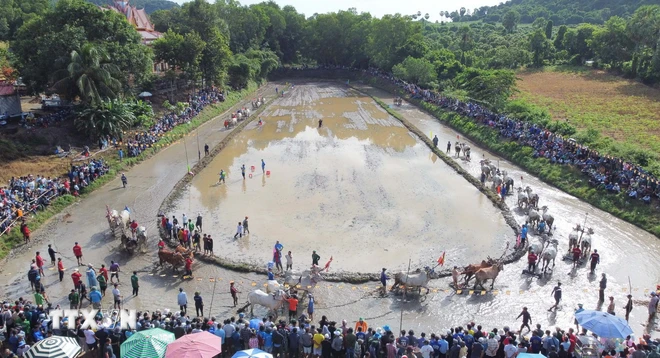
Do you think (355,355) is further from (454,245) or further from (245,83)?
(245,83)

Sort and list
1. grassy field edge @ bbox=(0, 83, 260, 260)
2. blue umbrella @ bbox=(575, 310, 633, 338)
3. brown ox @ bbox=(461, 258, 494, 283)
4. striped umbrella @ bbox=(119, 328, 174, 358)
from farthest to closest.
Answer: grassy field edge @ bbox=(0, 83, 260, 260), brown ox @ bbox=(461, 258, 494, 283), blue umbrella @ bbox=(575, 310, 633, 338), striped umbrella @ bbox=(119, 328, 174, 358)

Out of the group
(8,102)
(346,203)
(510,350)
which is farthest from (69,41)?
(510,350)

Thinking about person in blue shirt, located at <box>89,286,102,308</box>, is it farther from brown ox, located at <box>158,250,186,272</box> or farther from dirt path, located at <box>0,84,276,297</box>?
brown ox, located at <box>158,250,186,272</box>

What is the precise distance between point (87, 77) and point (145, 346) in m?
28.5

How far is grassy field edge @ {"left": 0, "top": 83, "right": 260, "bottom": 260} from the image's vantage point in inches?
882

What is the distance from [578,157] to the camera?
3111cm

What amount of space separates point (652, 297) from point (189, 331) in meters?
15.4

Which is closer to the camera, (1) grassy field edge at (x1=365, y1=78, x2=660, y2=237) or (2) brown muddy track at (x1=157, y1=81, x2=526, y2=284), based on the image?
(2) brown muddy track at (x1=157, y1=81, x2=526, y2=284)

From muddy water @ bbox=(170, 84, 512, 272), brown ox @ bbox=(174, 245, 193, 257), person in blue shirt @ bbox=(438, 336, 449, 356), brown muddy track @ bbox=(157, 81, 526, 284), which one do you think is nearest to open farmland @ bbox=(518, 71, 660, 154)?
brown muddy track @ bbox=(157, 81, 526, 284)

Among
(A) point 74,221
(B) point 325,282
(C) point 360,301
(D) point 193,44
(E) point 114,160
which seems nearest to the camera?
(C) point 360,301

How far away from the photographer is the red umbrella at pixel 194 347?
11.4 metres

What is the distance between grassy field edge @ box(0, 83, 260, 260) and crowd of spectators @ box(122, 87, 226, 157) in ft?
1.42

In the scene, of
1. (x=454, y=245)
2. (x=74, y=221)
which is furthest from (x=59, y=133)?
(x=454, y=245)

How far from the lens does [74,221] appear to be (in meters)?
25.1
